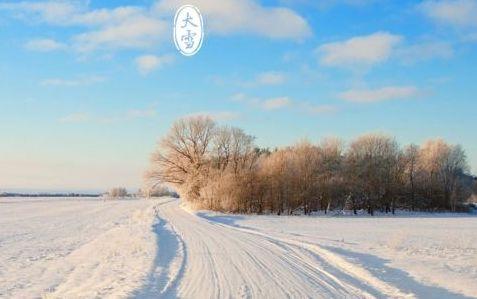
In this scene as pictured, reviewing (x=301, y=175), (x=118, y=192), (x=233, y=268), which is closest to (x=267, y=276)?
(x=233, y=268)

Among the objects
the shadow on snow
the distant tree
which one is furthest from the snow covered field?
the distant tree

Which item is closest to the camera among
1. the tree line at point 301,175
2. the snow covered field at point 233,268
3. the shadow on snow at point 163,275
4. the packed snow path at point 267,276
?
the shadow on snow at point 163,275

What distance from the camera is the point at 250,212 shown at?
63312mm

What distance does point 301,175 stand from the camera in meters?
66.1

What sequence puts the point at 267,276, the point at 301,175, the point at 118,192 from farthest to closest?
1. the point at 118,192
2. the point at 301,175
3. the point at 267,276

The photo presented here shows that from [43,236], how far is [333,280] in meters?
19.0

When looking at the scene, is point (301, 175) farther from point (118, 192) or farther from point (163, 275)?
point (118, 192)

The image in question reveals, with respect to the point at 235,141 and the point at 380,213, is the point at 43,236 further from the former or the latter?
the point at 380,213

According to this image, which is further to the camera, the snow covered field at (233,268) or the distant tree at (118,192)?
the distant tree at (118,192)

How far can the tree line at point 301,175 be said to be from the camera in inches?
2517

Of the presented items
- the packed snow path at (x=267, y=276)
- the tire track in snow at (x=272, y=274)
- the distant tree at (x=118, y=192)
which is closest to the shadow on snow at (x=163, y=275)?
the packed snow path at (x=267, y=276)

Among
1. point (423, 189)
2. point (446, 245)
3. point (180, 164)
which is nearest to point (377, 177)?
point (423, 189)

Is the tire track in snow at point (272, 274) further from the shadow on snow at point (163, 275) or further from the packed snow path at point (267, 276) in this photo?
the shadow on snow at point (163, 275)

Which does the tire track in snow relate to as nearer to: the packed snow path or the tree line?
the packed snow path
